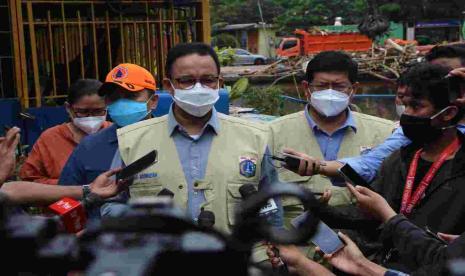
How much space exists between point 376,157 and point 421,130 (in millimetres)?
560

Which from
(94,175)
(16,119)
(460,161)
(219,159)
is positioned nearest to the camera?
(460,161)

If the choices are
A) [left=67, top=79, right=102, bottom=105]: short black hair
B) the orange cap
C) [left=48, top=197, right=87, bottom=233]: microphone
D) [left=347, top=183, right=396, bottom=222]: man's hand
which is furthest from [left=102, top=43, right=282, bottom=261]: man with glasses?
[left=67, top=79, right=102, bottom=105]: short black hair

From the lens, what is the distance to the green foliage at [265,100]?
9.59 meters

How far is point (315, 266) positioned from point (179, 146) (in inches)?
34.6

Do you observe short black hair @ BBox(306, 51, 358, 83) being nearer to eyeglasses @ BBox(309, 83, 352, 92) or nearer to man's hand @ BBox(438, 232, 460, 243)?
eyeglasses @ BBox(309, 83, 352, 92)

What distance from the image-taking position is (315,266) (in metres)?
1.88

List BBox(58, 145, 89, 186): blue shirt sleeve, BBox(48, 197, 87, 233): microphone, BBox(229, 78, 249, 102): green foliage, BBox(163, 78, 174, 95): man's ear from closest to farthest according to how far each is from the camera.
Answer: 1. BBox(48, 197, 87, 233): microphone
2. BBox(163, 78, 174, 95): man's ear
3. BBox(58, 145, 89, 186): blue shirt sleeve
4. BBox(229, 78, 249, 102): green foliage

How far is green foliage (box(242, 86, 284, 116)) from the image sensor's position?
9586 millimetres

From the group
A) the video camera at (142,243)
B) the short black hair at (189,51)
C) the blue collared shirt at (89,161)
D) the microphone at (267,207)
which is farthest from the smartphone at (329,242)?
the blue collared shirt at (89,161)

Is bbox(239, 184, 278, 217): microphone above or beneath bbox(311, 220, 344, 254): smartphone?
above

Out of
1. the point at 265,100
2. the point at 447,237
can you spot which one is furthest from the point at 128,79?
the point at 265,100

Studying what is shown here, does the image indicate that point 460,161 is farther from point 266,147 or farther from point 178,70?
point 178,70

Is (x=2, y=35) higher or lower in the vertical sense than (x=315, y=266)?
higher

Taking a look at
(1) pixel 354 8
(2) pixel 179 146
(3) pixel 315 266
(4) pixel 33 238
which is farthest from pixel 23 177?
(1) pixel 354 8
